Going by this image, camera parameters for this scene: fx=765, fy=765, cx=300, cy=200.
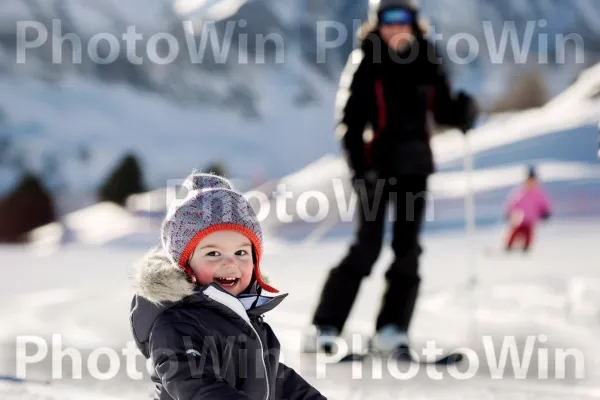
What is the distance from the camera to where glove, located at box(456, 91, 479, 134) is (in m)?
3.00

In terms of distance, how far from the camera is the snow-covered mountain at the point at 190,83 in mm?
12758

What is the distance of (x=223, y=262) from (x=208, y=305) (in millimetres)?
105

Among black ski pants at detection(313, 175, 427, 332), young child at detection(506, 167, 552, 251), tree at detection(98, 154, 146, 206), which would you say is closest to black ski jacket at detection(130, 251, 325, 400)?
black ski pants at detection(313, 175, 427, 332)

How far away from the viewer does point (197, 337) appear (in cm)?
140

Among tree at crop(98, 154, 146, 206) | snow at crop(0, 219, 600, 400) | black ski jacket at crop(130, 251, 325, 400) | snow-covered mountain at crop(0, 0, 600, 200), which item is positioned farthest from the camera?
snow-covered mountain at crop(0, 0, 600, 200)

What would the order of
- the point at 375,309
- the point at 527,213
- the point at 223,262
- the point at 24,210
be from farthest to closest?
the point at 24,210
the point at 527,213
the point at 375,309
the point at 223,262

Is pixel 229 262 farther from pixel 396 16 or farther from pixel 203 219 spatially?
pixel 396 16

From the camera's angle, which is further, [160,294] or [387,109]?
[387,109]

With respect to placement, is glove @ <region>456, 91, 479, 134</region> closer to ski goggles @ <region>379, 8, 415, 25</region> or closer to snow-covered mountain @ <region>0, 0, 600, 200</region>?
ski goggles @ <region>379, 8, 415, 25</region>

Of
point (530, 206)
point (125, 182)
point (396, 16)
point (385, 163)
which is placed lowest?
point (530, 206)

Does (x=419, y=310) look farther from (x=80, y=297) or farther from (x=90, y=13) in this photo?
(x=90, y=13)

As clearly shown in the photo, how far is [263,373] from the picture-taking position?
153 cm

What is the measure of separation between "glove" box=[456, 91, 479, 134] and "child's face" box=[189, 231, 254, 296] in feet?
5.51

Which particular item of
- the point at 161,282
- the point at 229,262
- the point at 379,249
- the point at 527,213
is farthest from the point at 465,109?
the point at 527,213
